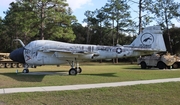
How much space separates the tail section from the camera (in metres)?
20.2

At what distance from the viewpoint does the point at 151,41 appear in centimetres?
2050

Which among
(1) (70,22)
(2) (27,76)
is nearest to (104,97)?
(2) (27,76)

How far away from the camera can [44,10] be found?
40969mm

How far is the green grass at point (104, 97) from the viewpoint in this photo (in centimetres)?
931

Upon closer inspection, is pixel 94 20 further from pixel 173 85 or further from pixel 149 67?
pixel 173 85

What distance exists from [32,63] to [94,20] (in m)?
47.8

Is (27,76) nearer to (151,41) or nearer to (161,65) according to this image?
(151,41)

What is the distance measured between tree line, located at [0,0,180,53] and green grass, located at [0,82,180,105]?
3027cm

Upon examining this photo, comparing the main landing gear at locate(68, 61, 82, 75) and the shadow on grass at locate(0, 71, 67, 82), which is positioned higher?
the main landing gear at locate(68, 61, 82, 75)

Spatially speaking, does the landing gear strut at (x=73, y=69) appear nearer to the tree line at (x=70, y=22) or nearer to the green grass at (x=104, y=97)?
the green grass at (x=104, y=97)

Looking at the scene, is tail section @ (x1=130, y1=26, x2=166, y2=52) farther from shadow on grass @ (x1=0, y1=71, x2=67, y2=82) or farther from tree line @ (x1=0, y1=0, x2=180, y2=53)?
tree line @ (x1=0, y1=0, x2=180, y2=53)

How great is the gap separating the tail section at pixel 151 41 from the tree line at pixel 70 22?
2152cm

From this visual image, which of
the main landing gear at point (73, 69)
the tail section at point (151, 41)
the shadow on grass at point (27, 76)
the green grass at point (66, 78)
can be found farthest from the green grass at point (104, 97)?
the tail section at point (151, 41)

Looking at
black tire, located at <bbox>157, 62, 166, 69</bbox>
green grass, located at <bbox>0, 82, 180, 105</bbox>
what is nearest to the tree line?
black tire, located at <bbox>157, 62, 166, 69</bbox>
